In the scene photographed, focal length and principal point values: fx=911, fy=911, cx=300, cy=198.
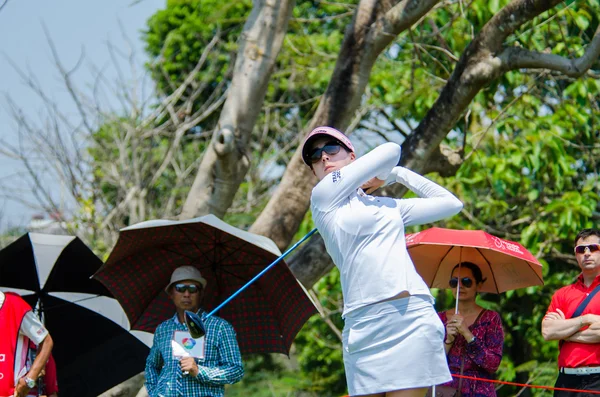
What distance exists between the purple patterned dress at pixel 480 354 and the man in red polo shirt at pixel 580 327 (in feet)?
1.11

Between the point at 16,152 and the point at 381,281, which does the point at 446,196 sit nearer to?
the point at 381,281

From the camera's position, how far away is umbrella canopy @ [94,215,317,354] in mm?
5648

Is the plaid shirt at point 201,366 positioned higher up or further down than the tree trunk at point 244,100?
further down

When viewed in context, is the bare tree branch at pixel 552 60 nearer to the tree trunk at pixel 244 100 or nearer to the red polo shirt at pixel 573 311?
the tree trunk at pixel 244 100

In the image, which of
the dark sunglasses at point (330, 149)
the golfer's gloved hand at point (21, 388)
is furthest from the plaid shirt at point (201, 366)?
the dark sunglasses at point (330, 149)

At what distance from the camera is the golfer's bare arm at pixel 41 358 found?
5285mm

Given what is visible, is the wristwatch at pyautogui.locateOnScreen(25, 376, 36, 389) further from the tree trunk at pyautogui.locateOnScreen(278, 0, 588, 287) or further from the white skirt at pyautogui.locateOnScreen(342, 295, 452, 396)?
the white skirt at pyautogui.locateOnScreen(342, 295, 452, 396)

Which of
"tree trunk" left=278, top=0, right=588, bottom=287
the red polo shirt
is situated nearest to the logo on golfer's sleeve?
the red polo shirt

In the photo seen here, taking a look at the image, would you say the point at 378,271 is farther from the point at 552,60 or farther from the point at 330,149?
the point at 552,60

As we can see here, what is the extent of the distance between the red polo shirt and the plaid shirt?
1.85 metres

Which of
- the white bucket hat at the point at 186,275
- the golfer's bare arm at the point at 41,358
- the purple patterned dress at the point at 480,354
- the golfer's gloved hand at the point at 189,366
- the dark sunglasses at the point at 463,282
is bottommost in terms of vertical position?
the purple patterned dress at the point at 480,354

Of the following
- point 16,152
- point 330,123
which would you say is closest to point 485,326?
point 330,123

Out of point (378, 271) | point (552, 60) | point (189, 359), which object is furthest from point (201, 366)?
point (552, 60)

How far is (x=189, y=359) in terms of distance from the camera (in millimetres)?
4949
